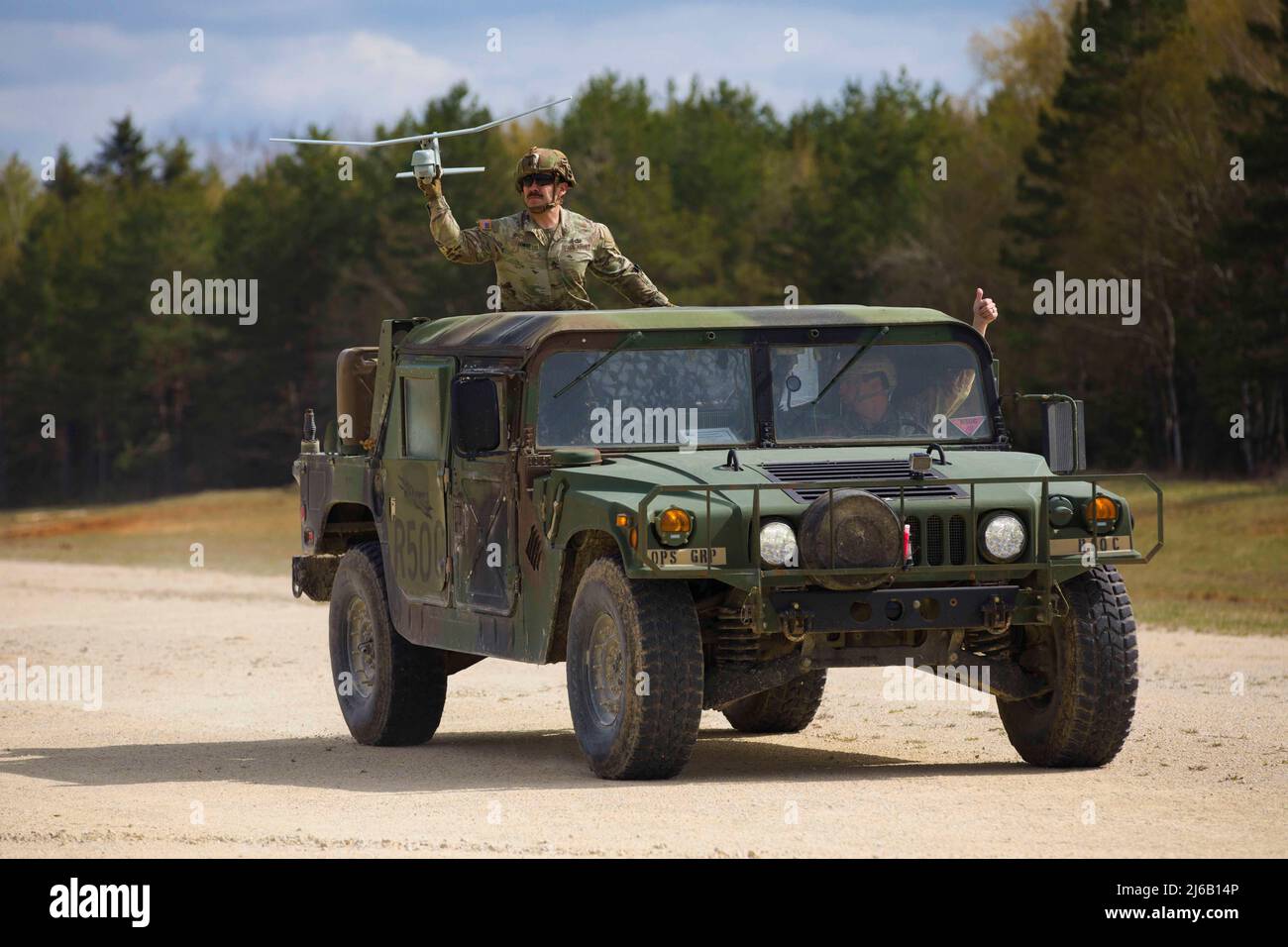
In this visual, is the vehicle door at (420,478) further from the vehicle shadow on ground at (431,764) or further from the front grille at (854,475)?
the front grille at (854,475)

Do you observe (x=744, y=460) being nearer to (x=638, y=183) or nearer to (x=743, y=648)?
(x=743, y=648)

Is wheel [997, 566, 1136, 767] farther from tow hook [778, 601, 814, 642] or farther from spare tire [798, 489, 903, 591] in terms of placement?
tow hook [778, 601, 814, 642]

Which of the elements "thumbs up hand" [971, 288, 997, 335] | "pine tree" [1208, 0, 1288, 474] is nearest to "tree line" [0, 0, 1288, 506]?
"pine tree" [1208, 0, 1288, 474]

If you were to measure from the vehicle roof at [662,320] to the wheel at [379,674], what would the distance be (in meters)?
1.86

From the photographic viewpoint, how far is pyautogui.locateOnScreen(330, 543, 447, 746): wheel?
1379 centimetres

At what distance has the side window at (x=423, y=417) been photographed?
42.4 feet

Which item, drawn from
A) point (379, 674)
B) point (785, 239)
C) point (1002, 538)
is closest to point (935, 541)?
point (1002, 538)

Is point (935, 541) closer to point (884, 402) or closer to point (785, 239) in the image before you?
point (884, 402)

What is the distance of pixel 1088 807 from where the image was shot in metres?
10.4

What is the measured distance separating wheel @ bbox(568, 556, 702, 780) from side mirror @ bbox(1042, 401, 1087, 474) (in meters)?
2.15

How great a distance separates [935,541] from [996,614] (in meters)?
0.42

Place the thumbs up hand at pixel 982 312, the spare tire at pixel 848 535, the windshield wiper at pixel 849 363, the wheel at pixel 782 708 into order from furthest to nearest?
the wheel at pixel 782 708
the thumbs up hand at pixel 982 312
the windshield wiper at pixel 849 363
the spare tire at pixel 848 535

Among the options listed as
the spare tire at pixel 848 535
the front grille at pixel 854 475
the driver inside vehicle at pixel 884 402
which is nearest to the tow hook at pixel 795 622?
the spare tire at pixel 848 535

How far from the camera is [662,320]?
1198cm
